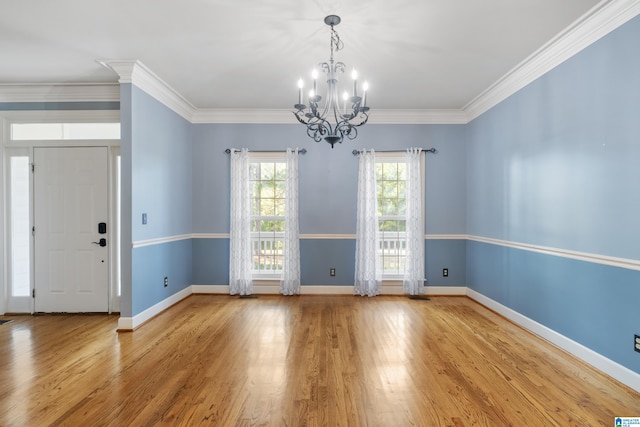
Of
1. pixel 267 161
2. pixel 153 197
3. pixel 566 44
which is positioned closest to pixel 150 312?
pixel 153 197

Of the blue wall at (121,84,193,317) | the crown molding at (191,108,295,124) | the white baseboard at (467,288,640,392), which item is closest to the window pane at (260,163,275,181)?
the crown molding at (191,108,295,124)

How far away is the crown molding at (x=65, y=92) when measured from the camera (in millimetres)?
4195

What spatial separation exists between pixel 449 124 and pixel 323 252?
2.85 m

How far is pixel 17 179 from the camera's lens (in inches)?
167

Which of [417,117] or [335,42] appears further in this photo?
[417,117]

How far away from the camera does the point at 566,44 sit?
307 cm

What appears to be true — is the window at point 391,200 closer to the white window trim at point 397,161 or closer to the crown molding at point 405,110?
the white window trim at point 397,161

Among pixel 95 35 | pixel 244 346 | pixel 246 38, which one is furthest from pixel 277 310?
pixel 95 35

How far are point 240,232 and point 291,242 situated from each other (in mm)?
804

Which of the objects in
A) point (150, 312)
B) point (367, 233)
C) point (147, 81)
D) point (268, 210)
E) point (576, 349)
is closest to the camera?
point (576, 349)

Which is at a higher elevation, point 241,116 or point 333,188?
point 241,116

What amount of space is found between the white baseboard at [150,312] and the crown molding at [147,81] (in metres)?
2.63

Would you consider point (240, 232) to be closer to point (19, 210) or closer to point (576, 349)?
point (19, 210)

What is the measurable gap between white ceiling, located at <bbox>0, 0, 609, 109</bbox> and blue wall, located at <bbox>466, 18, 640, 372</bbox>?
49cm
